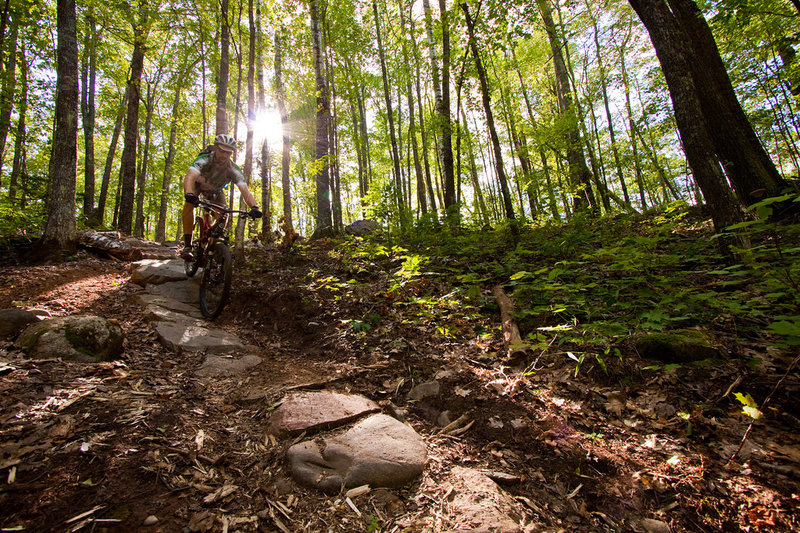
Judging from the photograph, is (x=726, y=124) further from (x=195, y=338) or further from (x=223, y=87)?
(x=223, y=87)

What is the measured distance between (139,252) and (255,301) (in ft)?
16.5

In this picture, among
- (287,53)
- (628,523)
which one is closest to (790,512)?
(628,523)

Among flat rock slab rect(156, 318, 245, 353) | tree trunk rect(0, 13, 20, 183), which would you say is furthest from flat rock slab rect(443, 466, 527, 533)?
tree trunk rect(0, 13, 20, 183)

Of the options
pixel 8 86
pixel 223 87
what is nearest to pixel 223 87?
pixel 223 87

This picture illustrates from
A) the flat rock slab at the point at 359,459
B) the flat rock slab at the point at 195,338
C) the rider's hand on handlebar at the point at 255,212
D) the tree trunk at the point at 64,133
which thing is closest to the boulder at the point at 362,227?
the rider's hand on handlebar at the point at 255,212

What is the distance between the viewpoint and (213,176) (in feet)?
18.7

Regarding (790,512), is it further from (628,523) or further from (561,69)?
(561,69)

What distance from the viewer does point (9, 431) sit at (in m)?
1.82

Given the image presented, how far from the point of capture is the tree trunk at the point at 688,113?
167 inches

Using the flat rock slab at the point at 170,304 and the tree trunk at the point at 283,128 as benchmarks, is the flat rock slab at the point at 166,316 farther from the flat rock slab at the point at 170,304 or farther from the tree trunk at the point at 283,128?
the tree trunk at the point at 283,128

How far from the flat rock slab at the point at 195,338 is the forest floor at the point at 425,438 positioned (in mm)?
169

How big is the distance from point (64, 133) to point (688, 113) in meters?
10.9

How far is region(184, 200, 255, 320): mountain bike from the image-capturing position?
15.8 feet

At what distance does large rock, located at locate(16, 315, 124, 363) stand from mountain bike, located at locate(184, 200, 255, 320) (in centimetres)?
158
